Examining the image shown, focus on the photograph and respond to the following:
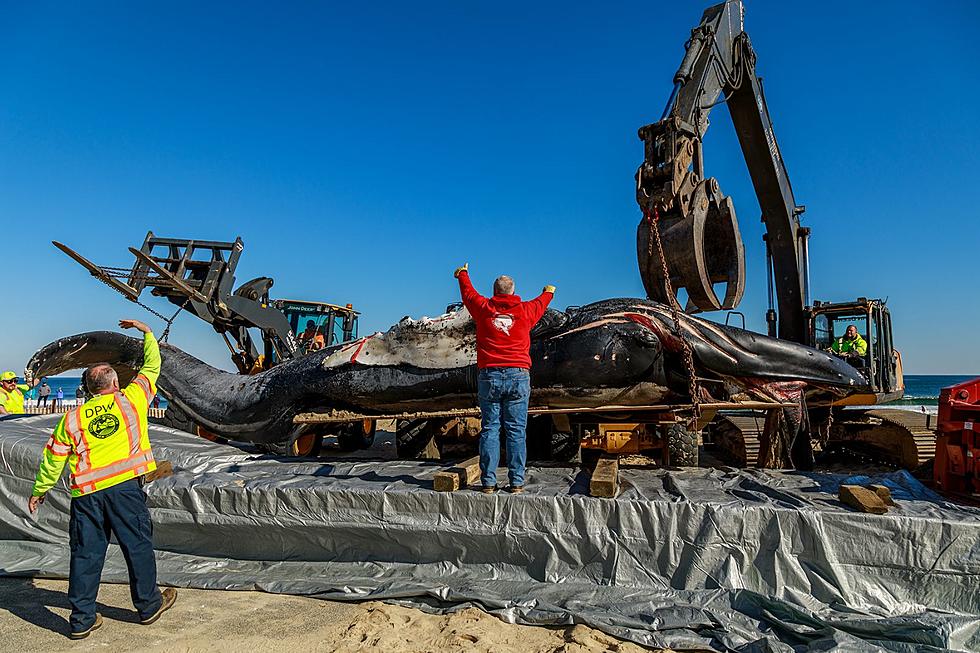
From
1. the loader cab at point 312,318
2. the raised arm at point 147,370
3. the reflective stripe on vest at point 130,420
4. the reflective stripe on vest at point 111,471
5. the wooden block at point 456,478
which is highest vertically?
the loader cab at point 312,318

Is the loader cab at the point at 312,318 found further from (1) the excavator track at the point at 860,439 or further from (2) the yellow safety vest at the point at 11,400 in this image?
(1) the excavator track at the point at 860,439

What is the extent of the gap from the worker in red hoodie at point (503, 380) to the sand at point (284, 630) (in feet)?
3.24

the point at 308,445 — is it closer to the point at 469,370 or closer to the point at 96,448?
the point at 469,370

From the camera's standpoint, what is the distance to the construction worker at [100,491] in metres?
3.50

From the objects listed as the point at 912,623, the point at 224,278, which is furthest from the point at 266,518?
the point at 224,278

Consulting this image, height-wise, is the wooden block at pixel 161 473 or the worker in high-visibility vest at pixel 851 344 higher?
the worker in high-visibility vest at pixel 851 344

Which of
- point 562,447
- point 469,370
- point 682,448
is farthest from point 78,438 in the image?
point 682,448

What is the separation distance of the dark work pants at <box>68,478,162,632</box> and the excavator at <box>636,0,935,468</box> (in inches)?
177

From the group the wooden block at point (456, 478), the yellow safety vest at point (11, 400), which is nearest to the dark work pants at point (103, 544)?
the wooden block at point (456, 478)

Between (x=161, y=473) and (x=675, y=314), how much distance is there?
464 centimetres

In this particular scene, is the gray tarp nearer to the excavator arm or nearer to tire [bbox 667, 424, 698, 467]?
tire [bbox 667, 424, 698, 467]

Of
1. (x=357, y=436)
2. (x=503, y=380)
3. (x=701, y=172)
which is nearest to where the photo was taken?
(x=503, y=380)

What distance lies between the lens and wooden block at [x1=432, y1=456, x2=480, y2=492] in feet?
14.2

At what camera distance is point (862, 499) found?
373 cm
